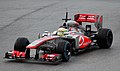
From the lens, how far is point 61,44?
1236cm

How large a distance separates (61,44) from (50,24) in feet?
28.9

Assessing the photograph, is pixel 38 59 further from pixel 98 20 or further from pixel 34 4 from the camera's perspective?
pixel 34 4

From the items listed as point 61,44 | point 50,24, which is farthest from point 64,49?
point 50,24

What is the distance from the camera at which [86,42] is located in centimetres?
1398

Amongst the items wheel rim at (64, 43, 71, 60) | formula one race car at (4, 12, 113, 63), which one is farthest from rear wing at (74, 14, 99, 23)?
wheel rim at (64, 43, 71, 60)

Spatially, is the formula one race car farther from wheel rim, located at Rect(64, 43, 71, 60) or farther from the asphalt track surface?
the asphalt track surface

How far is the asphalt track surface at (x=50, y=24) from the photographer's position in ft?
39.0

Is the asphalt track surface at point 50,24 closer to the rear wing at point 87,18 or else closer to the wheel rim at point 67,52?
the wheel rim at point 67,52

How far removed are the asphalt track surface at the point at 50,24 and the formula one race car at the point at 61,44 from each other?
22 cm

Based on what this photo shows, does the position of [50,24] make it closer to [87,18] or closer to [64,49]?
[87,18]

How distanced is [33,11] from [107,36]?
11.5m

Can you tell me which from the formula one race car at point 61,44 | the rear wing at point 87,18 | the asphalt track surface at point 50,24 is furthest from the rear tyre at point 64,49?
the rear wing at point 87,18

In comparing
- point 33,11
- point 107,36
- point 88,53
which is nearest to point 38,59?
point 88,53

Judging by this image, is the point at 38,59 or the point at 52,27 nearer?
the point at 38,59
